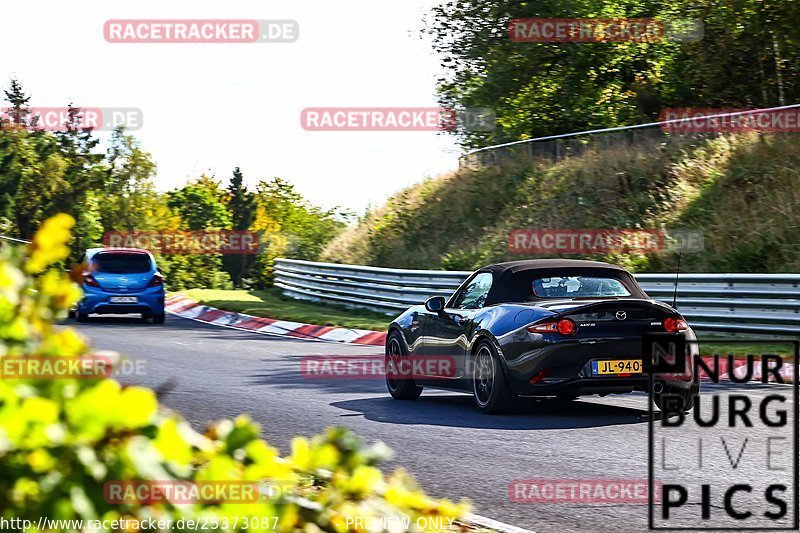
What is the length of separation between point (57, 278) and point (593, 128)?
31.5 m

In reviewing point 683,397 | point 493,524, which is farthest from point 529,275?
point 493,524

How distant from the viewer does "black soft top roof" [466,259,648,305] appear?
11156 millimetres

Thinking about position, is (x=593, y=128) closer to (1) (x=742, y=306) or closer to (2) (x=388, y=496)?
(1) (x=742, y=306)

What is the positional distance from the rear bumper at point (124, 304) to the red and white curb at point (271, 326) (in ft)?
4.71

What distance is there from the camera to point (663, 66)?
32812mm

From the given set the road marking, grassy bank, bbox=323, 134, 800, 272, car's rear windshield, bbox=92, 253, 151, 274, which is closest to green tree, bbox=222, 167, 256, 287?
grassy bank, bbox=323, 134, 800, 272

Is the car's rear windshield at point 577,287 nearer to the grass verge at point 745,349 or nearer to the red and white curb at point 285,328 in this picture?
the red and white curb at point 285,328

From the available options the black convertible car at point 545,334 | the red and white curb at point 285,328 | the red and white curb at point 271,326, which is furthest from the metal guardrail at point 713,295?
the black convertible car at point 545,334

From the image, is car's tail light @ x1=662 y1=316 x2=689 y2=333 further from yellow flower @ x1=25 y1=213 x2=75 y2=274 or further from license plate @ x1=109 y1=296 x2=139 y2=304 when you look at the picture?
license plate @ x1=109 y1=296 x2=139 y2=304

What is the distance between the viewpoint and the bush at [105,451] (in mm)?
1997

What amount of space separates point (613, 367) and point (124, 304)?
16.6 m

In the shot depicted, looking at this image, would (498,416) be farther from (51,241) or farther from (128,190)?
(128,190)

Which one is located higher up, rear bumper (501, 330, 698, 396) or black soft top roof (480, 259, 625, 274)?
black soft top roof (480, 259, 625, 274)

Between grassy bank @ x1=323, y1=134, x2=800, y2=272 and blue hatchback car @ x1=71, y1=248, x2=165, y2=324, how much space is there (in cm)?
763
